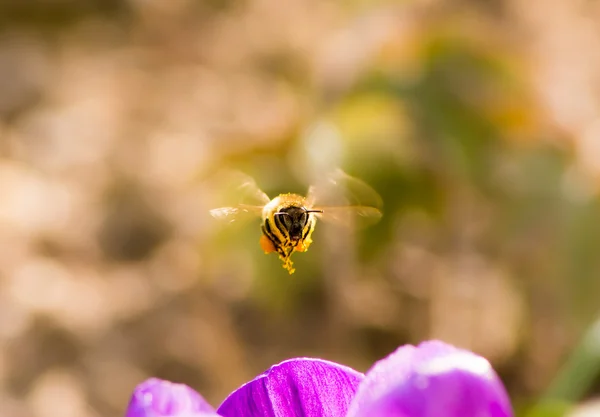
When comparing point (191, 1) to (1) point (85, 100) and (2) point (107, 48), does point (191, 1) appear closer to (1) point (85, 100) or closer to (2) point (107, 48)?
(2) point (107, 48)

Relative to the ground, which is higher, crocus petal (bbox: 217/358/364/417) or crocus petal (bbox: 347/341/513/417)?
crocus petal (bbox: 347/341/513/417)

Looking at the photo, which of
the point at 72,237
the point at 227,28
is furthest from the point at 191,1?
the point at 72,237

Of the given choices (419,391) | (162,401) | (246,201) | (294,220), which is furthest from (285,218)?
(419,391)

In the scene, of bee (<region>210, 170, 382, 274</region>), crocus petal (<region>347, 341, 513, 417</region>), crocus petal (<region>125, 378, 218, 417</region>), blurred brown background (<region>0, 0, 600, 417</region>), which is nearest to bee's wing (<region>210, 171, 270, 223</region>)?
bee (<region>210, 170, 382, 274</region>)

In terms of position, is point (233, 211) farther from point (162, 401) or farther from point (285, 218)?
point (162, 401)

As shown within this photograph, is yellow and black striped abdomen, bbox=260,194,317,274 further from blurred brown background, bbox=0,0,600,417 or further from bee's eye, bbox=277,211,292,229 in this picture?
blurred brown background, bbox=0,0,600,417

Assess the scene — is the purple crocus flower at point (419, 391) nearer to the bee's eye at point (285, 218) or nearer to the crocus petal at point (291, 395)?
the crocus petal at point (291, 395)

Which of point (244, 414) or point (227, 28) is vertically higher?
point (227, 28)
